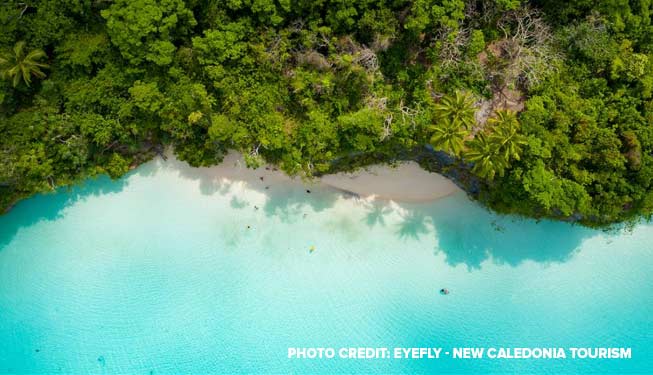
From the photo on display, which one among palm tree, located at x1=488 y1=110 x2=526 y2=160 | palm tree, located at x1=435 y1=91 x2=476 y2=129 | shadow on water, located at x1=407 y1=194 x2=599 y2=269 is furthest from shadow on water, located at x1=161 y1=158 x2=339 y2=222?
palm tree, located at x1=488 y1=110 x2=526 y2=160

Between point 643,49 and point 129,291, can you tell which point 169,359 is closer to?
point 129,291

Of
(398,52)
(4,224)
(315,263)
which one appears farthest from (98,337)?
(398,52)

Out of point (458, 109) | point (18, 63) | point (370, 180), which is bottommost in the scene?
point (370, 180)

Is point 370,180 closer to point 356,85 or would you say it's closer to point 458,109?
point 356,85

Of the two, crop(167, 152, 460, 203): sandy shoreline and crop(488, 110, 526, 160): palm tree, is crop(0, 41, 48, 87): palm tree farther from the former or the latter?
crop(488, 110, 526, 160): palm tree

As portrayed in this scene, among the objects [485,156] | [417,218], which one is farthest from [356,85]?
[417,218]

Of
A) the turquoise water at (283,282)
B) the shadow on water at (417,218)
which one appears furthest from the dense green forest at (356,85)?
the turquoise water at (283,282)

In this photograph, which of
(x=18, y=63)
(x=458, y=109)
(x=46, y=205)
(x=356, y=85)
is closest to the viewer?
(x=458, y=109)
